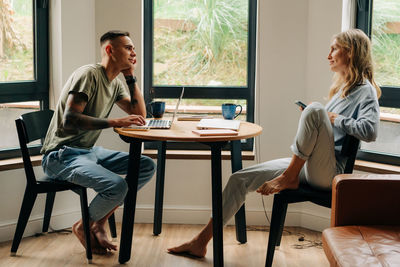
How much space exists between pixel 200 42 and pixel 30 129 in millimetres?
1332

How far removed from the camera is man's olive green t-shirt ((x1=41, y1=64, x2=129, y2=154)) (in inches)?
125

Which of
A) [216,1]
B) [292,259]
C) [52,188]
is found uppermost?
[216,1]

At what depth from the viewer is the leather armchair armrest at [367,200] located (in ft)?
7.94

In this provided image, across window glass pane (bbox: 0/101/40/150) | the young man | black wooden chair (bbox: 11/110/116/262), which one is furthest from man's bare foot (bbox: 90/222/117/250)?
window glass pane (bbox: 0/101/40/150)

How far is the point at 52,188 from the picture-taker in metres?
3.21

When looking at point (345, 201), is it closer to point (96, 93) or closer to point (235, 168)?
point (235, 168)

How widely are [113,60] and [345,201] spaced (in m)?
1.60

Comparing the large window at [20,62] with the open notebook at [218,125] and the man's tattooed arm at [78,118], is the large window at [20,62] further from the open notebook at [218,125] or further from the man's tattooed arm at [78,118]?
the open notebook at [218,125]

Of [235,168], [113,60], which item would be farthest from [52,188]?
[235,168]

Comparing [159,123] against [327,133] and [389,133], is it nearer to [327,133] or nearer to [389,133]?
[327,133]

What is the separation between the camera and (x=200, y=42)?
3.99 meters

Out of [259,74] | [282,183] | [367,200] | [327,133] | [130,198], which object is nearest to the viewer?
[367,200]

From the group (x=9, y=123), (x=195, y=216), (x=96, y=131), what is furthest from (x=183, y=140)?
(x=9, y=123)

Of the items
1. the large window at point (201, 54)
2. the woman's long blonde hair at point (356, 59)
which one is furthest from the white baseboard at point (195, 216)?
the woman's long blonde hair at point (356, 59)
